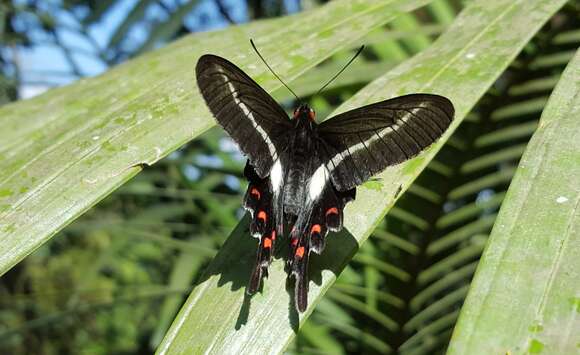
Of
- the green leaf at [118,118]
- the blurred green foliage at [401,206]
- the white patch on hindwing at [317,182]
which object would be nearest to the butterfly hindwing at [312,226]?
the white patch on hindwing at [317,182]

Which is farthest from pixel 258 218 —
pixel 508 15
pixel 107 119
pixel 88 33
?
pixel 88 33

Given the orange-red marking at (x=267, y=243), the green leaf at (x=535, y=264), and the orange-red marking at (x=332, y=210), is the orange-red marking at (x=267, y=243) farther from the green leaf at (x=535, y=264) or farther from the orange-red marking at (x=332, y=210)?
the green leaf at (x=535, y=264)

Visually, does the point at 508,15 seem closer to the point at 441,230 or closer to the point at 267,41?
the point at 267,41

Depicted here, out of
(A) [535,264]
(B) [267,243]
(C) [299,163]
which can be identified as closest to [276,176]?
(C) [299,163]

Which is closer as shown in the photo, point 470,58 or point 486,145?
point 470,58

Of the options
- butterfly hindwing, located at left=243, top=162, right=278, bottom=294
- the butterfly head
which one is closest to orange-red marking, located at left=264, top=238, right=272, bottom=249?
butterfly hindwing, located at left=243, top=162, right=278, bottom=294

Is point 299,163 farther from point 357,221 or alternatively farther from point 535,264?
point 535,264

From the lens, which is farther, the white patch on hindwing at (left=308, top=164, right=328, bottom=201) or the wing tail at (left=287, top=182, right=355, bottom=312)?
the white patch on hindwing at (left=308, top=164, right=328, bottom=201)

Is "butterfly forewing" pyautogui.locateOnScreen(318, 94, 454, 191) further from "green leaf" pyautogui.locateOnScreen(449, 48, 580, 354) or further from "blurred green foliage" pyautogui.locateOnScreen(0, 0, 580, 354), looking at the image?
"blurred green foliage" pyautogui.locateOnScreen(0, 0, 580, 354)
